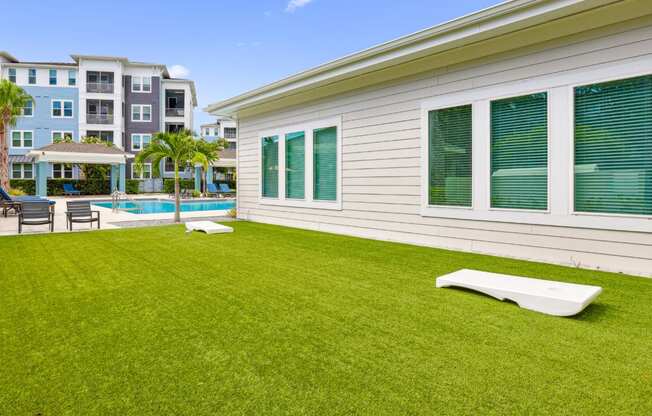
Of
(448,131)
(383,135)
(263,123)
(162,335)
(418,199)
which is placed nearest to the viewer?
(162,335)

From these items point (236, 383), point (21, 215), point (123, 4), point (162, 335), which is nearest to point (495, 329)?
point (236, 383)

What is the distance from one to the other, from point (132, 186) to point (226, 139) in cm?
1364

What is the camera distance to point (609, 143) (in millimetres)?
5059

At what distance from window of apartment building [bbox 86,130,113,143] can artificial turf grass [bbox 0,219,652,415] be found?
3236 centimetres

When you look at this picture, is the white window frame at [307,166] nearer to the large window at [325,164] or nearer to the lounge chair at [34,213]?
the large window at [325,164]

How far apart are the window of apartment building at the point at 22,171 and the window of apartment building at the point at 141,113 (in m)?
8.57

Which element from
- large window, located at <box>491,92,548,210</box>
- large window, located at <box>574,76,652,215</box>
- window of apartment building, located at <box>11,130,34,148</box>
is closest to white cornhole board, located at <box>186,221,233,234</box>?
large window, located at <box>491,92,548,210</box>

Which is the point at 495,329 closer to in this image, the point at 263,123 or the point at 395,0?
the point at 263,123

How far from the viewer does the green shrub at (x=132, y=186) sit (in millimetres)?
31812

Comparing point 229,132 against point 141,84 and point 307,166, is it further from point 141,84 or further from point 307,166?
point 307,166

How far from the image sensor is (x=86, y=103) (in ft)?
109

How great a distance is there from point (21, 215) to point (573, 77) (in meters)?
11.2

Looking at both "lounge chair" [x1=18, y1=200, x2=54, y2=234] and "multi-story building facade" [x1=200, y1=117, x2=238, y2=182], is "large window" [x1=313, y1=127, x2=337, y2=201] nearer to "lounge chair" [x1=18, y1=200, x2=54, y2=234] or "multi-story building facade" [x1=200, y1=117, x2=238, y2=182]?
"lounge chair" [x1=18, y1=200, x2=54, y2=234]

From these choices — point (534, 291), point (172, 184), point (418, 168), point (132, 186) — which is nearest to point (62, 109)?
point (132, 186)
